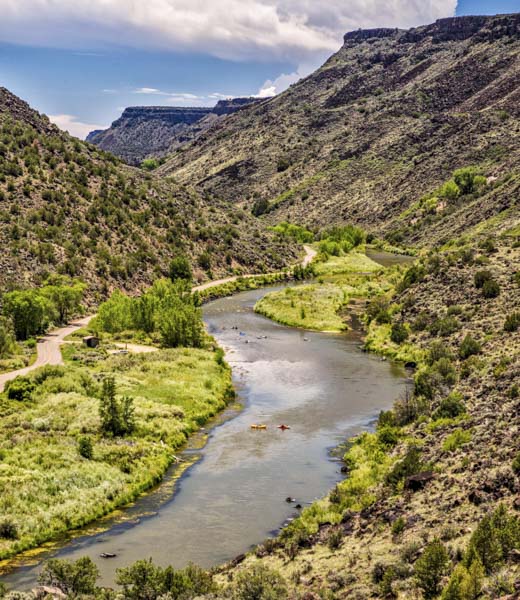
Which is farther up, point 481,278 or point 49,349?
point 481,278

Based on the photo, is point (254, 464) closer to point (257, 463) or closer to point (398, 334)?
point (257, 463)

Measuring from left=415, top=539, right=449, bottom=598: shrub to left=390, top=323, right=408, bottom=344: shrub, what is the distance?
48.5m

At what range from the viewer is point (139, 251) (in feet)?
366

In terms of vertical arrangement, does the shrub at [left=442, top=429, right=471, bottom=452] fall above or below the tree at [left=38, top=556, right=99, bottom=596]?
above

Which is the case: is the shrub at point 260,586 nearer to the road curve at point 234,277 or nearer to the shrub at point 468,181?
the road curve at point 234,277

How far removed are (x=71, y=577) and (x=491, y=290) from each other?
5441 centimetres

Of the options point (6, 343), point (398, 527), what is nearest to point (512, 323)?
point (398, 527)

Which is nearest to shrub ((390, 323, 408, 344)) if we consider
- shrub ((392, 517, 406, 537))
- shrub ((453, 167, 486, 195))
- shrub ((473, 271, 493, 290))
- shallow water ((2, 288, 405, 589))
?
shallow water ((2, 288, 405, 589))

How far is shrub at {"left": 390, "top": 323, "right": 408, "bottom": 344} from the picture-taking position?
71.8 meters

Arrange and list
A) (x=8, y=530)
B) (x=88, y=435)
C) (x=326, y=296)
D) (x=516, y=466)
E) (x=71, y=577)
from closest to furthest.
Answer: (x=71, y=577), (x=516, y=466), (x=8, y=530), (x=88, y=435), (x=326, y=296)

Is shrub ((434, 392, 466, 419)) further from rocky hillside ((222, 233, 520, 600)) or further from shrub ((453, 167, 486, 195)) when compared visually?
shrub ((453, 167, 486, 195))

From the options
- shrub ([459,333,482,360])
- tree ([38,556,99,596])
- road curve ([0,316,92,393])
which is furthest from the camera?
shrub ([459,333,482,360])

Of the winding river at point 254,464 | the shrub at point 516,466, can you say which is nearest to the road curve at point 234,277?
the winding river at point 254,464

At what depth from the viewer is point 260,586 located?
24.8 metres
